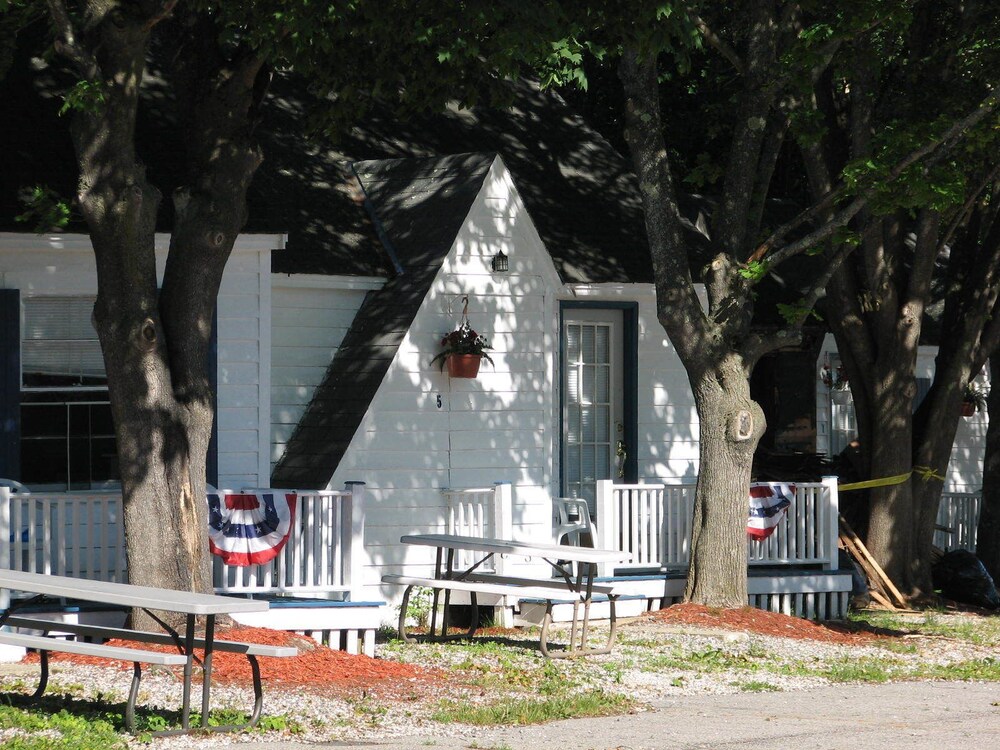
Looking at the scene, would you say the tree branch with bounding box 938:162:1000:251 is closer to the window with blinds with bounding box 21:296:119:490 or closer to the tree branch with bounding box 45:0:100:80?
the window with blinds with bounding box 21:296:119:490

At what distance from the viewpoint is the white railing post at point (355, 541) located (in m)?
11.9

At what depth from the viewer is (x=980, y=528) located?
1839 centimetres

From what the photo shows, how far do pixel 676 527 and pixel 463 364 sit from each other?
2.96m

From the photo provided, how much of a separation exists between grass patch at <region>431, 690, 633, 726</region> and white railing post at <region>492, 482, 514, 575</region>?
337 centimetres

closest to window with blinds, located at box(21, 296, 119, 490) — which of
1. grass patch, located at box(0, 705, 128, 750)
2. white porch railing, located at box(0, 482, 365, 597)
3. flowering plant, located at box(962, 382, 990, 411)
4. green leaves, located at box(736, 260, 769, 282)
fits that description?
white porch railing, located at box(0, 482, 365, 597)

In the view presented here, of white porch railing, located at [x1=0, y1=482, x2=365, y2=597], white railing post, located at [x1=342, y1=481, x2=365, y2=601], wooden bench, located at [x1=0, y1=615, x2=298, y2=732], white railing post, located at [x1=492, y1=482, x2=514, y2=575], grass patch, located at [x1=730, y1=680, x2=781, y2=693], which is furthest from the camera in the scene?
white railing post, located at [x1=492, y1=482, x2=514, y2=575]

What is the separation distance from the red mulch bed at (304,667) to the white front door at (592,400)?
523 cm

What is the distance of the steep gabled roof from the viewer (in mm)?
13727

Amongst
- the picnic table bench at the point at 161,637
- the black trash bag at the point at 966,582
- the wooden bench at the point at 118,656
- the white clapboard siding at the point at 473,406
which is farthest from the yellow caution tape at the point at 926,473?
the wooden bench at the point at 118,656

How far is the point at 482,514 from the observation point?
14.0 meters

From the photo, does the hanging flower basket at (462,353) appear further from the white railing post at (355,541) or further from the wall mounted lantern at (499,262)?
the white railing post at (355,541)

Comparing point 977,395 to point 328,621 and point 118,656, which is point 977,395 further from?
point 118,656

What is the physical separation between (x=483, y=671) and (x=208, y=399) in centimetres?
302

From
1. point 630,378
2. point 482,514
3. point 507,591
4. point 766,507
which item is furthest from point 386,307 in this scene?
point 766,507
